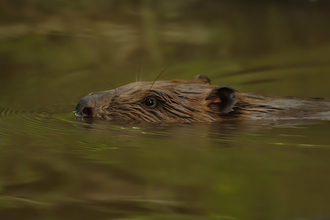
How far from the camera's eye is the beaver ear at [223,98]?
2.61 meters

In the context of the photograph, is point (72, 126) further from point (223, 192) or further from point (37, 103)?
point (223, 192)

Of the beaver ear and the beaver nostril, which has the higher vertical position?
the beaver ear

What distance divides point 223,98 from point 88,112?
0.85 m

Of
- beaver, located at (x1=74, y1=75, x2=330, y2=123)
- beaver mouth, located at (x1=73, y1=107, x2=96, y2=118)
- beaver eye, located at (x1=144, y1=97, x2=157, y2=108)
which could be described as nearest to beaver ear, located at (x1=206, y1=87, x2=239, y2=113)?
beaver, located at (x1=74, y1=75, x2=330, y2=123)

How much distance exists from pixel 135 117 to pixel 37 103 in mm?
856

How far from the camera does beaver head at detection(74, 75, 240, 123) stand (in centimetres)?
261

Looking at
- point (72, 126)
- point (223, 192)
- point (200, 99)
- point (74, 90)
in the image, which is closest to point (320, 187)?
point (223, 192)

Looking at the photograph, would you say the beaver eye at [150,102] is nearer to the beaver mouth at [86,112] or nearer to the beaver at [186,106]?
the beaver at [186,106]

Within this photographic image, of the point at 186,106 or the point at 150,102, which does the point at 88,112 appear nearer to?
the point at 150,102

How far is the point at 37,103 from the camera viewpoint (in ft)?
9.99

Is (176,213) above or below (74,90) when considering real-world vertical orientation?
below

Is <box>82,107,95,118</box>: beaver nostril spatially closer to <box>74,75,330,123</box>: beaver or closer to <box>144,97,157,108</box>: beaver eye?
<box>74,75,330,123</box>: beaver

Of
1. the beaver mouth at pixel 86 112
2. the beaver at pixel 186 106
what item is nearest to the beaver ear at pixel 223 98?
the beaver at pixel 186 106

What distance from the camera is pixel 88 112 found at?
8.54 feet
